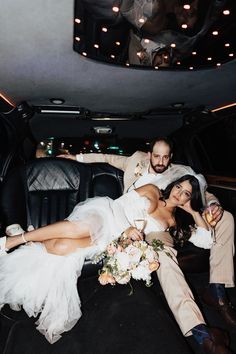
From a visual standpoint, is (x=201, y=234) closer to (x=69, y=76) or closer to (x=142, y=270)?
(x=142, y=270)

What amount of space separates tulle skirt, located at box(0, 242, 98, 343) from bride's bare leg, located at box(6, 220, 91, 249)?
0.29ft

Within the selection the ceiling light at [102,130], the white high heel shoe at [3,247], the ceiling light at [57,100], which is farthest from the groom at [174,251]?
the white high heel shoe at [3,247]

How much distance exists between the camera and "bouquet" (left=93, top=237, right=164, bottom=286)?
2.00 meters

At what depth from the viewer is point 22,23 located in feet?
6.50

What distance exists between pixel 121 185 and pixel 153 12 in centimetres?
171

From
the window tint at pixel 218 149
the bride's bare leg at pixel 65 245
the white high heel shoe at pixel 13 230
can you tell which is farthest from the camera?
the window tint at pixel 218 149

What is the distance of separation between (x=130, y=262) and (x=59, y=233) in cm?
61

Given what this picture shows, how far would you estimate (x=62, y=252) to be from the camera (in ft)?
7.60

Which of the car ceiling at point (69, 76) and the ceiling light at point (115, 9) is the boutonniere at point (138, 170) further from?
the ceiling light at point (115, 9)

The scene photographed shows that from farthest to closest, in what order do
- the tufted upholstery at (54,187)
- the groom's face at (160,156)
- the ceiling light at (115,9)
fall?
the groom's face at (160,156) → the tufted upholstery at (54,187) → the ceiling light at (115,9)

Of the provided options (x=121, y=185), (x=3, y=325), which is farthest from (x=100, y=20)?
(x=3, y=325)

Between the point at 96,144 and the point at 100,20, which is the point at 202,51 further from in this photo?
the point at 96,144

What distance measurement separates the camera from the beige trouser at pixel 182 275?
6.63 ft

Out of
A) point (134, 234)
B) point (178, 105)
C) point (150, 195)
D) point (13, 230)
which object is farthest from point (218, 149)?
point (13, 230)
